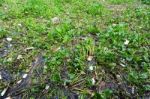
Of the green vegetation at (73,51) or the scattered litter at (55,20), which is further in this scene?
the scattered litter at (55,20)

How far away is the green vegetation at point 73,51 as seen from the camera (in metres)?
3.60

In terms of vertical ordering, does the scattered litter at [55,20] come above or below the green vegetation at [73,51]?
above

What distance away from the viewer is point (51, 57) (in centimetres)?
397

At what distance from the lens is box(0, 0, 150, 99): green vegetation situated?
3604 mm

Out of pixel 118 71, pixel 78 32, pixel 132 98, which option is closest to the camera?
pixel 132 98

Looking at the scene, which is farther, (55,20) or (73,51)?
(55,20)

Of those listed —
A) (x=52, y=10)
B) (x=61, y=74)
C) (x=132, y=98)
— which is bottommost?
(x=132, y=98)

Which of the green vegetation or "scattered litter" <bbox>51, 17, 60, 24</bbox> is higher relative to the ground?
"scattered litter" <bbox>51, 17, 60, 24</bbox>

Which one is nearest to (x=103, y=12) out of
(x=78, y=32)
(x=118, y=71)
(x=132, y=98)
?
(x=78, y=32)

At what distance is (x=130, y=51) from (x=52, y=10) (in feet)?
6.24

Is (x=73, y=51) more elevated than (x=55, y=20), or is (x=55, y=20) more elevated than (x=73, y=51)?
(x=55, y=20)

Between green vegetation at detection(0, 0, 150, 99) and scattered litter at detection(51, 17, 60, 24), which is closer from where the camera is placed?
green vegetation at detection(0, 0, 150, 99)

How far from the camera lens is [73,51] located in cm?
405

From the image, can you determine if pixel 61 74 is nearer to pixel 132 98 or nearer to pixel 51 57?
pixel 51 57
